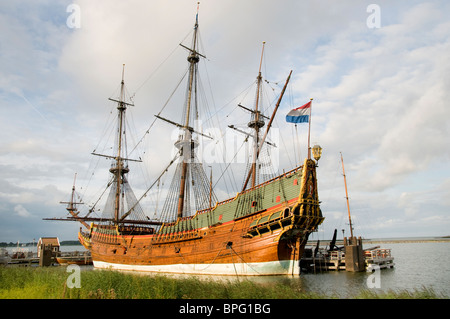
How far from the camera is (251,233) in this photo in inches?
963

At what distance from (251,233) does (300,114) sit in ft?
36.4

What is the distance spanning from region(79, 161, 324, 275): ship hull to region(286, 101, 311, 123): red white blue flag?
12.9 ft

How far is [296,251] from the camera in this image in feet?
78.3

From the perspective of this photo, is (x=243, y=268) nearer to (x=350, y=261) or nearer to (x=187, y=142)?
(x=350, y=261)

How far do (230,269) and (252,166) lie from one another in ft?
39.5

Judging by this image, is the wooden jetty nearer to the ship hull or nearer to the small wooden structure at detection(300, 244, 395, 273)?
the ship hull

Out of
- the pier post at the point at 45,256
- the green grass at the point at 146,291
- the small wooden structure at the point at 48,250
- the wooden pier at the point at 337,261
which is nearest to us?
the green grass at the point at 146,291

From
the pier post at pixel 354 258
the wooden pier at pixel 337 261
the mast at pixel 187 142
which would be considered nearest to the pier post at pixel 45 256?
the mast at pixel 187 142

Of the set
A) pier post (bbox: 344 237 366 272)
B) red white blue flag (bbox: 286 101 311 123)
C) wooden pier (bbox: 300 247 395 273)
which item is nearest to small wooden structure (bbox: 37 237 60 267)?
wooden pier (bbox: 300 247 395 273)

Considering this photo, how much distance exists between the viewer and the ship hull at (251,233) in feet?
76.3

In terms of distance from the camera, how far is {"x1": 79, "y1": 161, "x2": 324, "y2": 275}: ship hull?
23250mm

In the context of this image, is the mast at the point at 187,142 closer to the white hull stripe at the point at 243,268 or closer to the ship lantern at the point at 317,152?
the white hull stripe at the point at 243,268

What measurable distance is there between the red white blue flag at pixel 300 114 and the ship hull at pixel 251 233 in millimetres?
3926
